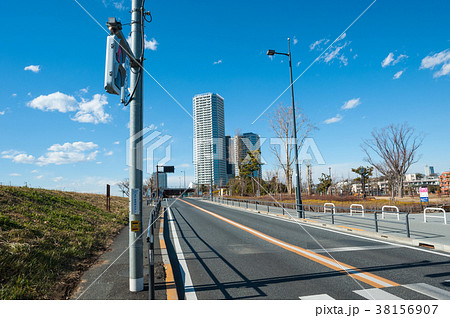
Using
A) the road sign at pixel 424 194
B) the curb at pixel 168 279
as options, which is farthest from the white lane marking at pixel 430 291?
the road sign at pixel 424 194

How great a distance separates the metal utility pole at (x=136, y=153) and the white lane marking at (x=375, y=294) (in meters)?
3.84

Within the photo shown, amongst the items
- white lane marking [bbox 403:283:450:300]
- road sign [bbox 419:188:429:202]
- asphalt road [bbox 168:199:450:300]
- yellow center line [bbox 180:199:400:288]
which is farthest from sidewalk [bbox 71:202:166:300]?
road sign [bbox 419:188:429:202]

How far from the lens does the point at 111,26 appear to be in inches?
165

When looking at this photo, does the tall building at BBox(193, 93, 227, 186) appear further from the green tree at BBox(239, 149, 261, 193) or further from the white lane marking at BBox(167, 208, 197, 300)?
the white lane marking at BBox(167, 208, 197, 300)

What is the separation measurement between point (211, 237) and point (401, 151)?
31702 millimetres

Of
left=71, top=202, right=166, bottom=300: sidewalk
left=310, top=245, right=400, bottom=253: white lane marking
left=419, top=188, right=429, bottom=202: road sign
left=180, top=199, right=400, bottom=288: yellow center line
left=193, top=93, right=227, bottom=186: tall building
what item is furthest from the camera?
left=193, top=93, right=227, bottom=186: tall building

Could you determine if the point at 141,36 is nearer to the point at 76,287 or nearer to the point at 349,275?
the point at 76,287

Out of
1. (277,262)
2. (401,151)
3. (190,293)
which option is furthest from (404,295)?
(401,151)

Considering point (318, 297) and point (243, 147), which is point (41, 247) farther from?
point (243, 147)

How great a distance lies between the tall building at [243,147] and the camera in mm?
51094

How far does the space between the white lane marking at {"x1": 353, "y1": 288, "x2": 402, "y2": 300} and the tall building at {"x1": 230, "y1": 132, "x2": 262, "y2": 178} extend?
45746mm

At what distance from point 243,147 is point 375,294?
48.1 m

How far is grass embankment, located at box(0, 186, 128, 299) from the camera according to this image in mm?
4691

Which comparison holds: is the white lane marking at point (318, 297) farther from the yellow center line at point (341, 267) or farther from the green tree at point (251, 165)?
the green tree at point (251, 165)
